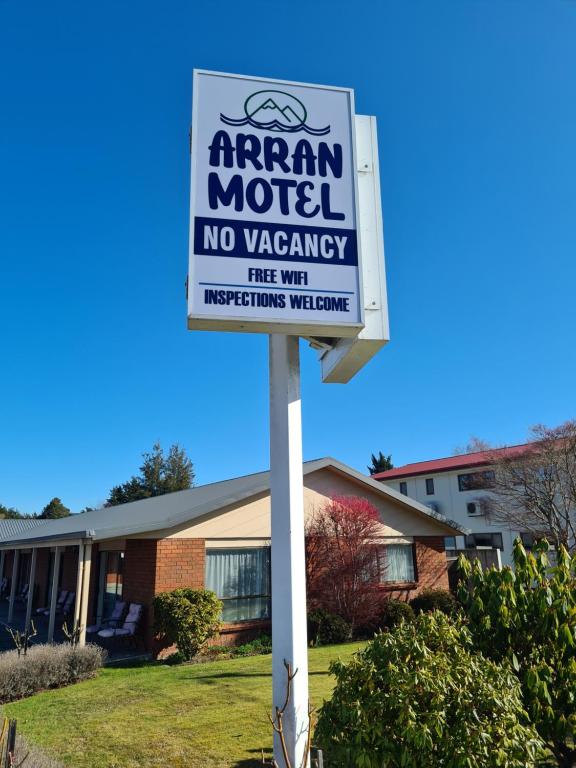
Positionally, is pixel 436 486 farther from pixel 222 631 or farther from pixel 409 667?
pixel 409 667

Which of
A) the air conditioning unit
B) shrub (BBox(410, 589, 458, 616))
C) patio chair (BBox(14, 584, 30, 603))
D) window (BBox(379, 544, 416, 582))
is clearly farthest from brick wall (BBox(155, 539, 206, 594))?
the air conditioning unit

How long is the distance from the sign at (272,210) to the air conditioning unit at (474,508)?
33715 millimetres

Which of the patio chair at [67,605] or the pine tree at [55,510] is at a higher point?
the pine tree at [55,510]

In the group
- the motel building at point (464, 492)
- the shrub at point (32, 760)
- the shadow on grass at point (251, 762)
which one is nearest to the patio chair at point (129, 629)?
the shrub at point (32, 760)

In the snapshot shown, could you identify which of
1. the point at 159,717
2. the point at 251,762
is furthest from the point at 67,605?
the point at 251,762

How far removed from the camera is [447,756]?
3.76 m

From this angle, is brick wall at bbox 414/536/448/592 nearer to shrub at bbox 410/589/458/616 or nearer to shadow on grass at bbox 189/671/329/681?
shrub at bbox 410/589/458/616

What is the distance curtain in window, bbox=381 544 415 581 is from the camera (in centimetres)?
1778

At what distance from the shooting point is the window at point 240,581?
582 inches

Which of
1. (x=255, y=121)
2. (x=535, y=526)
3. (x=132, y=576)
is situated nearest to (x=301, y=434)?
(x=255, y=121)

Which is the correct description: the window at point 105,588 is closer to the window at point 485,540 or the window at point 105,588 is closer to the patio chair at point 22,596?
the patio chair at point 22,596

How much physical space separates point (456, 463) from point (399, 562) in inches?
871

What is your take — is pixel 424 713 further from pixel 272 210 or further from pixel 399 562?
pixel 399 562

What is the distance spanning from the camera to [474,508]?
37.2m
